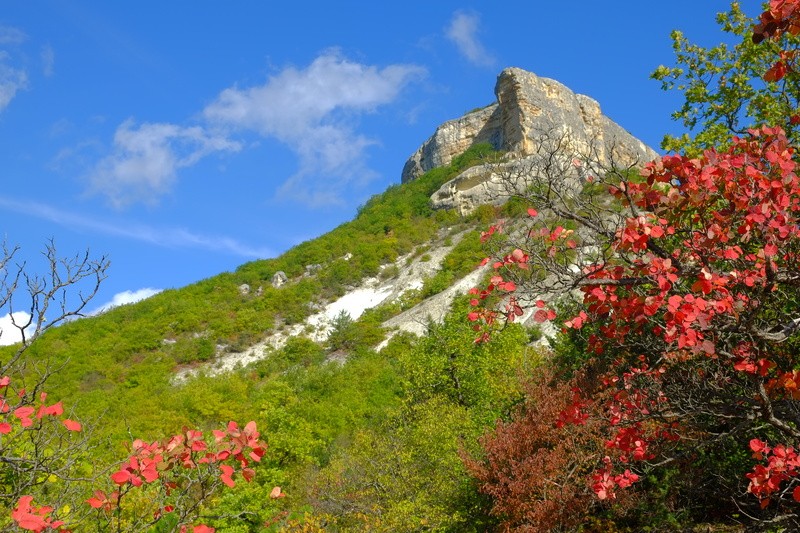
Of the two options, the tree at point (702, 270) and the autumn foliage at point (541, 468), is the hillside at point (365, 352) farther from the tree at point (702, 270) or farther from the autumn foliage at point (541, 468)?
the autumn foliage at point (541, 468)

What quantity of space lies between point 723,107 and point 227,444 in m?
9.22

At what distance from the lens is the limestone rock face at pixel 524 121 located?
222ft

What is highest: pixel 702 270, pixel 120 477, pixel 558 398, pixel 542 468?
pixel 120 477

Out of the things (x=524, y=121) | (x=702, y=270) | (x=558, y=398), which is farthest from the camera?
(x=524, y=121)

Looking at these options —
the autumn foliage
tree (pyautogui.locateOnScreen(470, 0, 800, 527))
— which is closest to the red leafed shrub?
the autumn foliage

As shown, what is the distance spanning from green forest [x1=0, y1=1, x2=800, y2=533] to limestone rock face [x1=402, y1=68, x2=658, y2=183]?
35955 mm

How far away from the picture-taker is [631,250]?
13.2 feet

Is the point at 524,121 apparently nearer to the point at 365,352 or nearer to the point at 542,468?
the point at 365,352

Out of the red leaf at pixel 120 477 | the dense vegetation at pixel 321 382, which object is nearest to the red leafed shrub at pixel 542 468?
the dense vegetation at pixel 321 382

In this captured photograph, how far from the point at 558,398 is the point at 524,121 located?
195ft

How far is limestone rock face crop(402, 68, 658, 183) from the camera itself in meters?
67.8

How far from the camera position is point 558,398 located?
11.4m

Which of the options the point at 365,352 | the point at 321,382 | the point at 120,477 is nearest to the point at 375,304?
the point at 365,352

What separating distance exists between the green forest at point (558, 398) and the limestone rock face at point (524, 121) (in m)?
36.0
